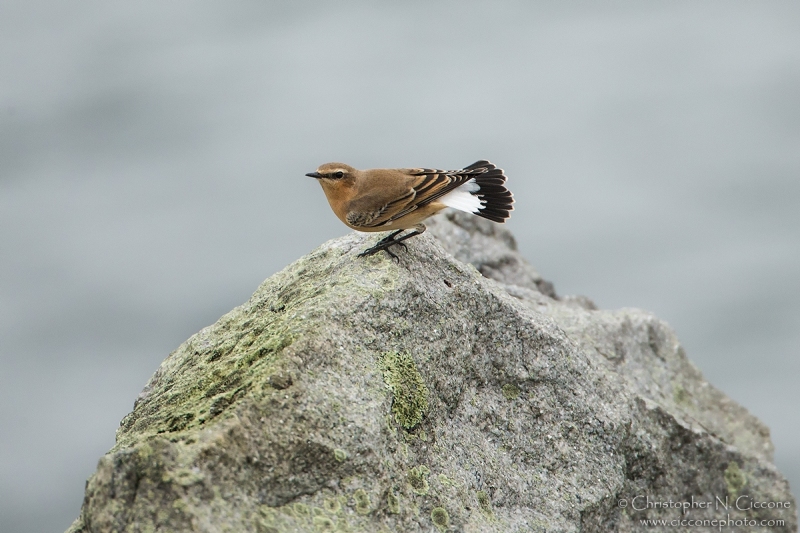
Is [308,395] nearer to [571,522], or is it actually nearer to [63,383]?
[571,522]

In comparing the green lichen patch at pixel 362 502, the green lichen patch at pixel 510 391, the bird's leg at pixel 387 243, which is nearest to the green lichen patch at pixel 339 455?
the green lichen patch at pixel 362 502

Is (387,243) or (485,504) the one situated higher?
(387,243)

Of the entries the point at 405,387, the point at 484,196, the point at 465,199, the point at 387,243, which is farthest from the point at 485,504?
the point at 484,196

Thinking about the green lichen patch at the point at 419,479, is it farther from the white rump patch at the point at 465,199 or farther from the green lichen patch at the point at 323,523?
the white rump patch at the point at 465,199

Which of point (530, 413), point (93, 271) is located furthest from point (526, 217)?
point (530, 413)

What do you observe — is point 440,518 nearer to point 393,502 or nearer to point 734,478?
point 393,502
